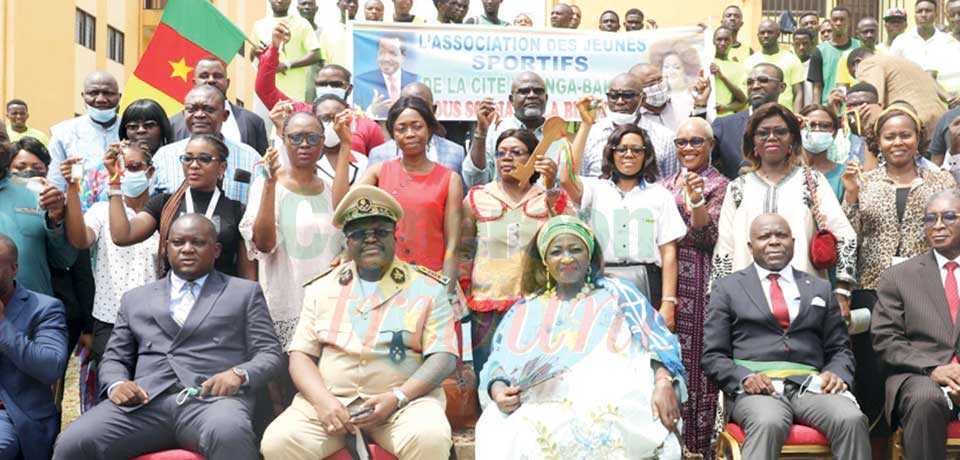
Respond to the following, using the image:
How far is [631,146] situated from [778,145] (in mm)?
899

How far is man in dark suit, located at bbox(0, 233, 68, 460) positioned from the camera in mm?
5762

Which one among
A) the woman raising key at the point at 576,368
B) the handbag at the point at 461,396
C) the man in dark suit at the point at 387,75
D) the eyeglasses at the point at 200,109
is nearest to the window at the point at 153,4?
the man in dark suit at the point at 387,75

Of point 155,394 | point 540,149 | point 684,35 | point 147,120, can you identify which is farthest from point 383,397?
point 684,35

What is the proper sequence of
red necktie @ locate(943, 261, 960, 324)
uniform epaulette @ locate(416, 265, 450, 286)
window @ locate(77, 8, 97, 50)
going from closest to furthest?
uniform epaulette @ locate(416, 265, 450, 286) < red necktie @ locate(943, 261, 960, 324) < window @ locate(77, 8, 97, 50)

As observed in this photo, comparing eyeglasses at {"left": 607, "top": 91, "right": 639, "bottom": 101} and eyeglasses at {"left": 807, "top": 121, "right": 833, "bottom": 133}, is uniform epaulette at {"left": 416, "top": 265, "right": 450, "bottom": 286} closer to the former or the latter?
eyeglasses at {"left": 607, "top": 91, "right": 639, "bottom": 101}

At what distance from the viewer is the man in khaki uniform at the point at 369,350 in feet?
18.0

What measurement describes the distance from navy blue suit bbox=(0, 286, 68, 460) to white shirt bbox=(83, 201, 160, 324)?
0.58 meters

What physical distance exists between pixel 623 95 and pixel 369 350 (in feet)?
10.0

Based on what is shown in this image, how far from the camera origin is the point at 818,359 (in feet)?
20.0

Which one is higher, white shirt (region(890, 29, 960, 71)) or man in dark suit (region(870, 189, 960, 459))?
white shirt (region(890, 29, 960, 71))

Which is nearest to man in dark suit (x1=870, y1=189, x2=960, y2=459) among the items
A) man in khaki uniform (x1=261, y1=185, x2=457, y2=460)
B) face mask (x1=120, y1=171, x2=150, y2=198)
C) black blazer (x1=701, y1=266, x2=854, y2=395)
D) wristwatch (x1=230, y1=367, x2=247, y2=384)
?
black blazer (x1=701, y1=266, x2=854, y2=395)

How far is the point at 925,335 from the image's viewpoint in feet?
20.2

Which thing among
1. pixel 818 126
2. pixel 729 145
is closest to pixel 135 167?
pixel 729 145

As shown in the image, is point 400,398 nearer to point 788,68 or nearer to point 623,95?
point 623,95
